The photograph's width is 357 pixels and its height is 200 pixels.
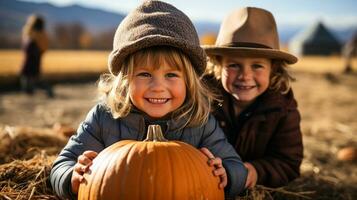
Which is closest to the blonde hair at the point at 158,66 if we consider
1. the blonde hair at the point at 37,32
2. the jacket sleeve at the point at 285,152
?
the jacket sleeve at the point at 285,152

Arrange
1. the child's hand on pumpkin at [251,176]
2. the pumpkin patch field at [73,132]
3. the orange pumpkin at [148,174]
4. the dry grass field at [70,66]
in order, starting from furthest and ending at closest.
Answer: the dry grass field at [70,66] < the child's hand on pumpkin at [251,176] < the pumpkin patch field at [73,132] < the orange pumpkin at [148,174]

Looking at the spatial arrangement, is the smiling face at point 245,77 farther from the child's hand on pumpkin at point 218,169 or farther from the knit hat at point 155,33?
the child's hand on pumpkin at point 218,169

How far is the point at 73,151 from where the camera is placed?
10.00 ft

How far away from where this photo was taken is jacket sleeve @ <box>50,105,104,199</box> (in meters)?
2.85

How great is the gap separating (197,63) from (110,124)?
2.27 ft

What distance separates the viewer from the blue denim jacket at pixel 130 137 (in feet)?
9.92

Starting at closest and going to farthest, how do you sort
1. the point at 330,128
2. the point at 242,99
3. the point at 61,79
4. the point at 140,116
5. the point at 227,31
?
the point at 140,116 < the point at 242,99 < the point at 227,31 < the point at 330,128 < the point at 61,79

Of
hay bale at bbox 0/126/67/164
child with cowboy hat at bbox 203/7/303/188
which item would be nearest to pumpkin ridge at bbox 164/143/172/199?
child with cowboy hat at bbox 203/7/303/188

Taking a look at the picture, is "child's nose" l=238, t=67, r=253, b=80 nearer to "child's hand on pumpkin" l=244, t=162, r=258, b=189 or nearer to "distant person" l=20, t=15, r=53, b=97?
"child's hand on pumpkin" l=244, t=162, r=258, b=189

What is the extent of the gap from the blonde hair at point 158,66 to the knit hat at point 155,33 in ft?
0.18

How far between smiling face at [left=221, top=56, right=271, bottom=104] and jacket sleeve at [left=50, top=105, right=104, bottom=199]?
1207 millimetres

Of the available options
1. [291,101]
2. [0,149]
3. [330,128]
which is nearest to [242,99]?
[291,101]

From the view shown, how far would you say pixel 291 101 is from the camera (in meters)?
4.00

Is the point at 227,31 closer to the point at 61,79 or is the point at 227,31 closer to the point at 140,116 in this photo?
the point at 140,116
